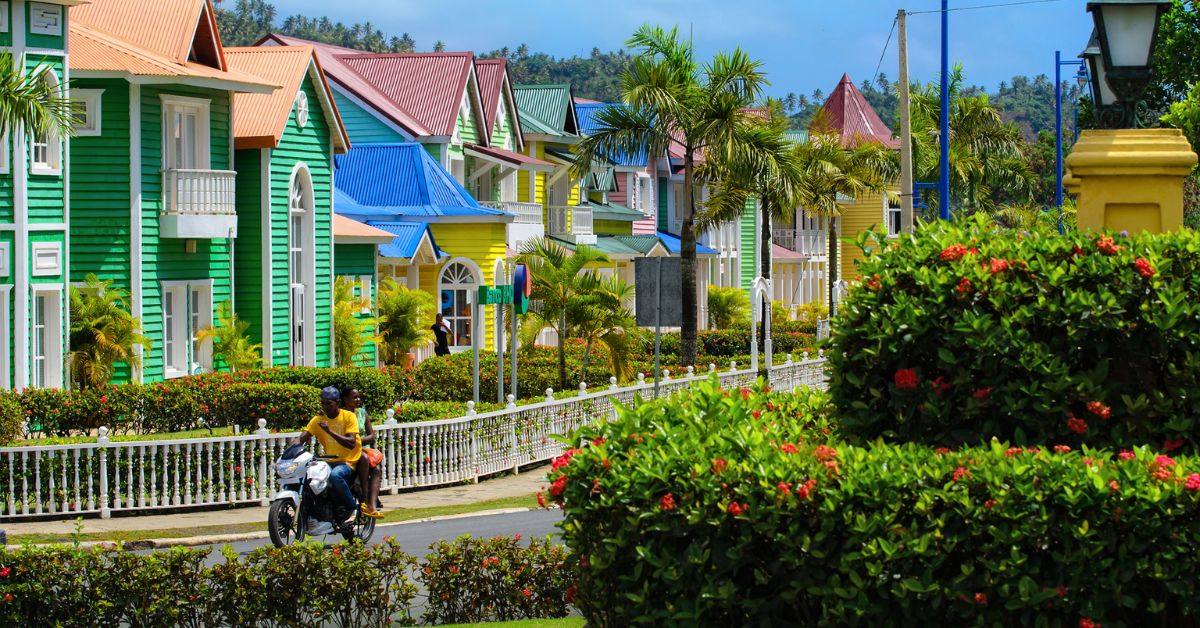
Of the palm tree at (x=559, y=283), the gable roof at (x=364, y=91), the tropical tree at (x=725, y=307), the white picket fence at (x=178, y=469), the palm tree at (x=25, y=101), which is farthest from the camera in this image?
the tropical tree at (x=725, y=307)

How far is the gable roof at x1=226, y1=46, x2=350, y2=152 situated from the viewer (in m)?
30.9

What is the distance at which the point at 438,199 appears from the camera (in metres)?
41.5

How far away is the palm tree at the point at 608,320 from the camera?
30.2m

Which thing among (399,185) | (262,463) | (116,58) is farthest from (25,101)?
(399,185)

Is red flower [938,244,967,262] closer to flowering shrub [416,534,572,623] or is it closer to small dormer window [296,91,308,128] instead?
flowering shrub [416,534,572,623]

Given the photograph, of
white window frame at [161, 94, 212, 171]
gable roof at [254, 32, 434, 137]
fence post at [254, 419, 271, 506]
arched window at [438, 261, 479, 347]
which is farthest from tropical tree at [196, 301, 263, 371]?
gable roof at [254, 32, 434, 137]

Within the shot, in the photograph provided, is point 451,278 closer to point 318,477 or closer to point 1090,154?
point 318,477

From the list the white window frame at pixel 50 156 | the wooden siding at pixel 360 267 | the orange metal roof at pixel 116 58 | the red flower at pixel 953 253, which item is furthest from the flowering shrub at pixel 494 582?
the wooden siding at pixel 360 267

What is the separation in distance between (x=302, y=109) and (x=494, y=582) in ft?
75.0

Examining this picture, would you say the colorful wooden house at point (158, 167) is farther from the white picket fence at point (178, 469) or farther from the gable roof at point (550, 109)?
the gable roof at point (550, 109)

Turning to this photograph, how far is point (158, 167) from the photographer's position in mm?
28266

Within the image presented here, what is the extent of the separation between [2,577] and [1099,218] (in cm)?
740

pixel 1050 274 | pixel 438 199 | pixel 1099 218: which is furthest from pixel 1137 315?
pixel 438 199

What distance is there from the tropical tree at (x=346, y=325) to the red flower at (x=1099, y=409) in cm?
2718
